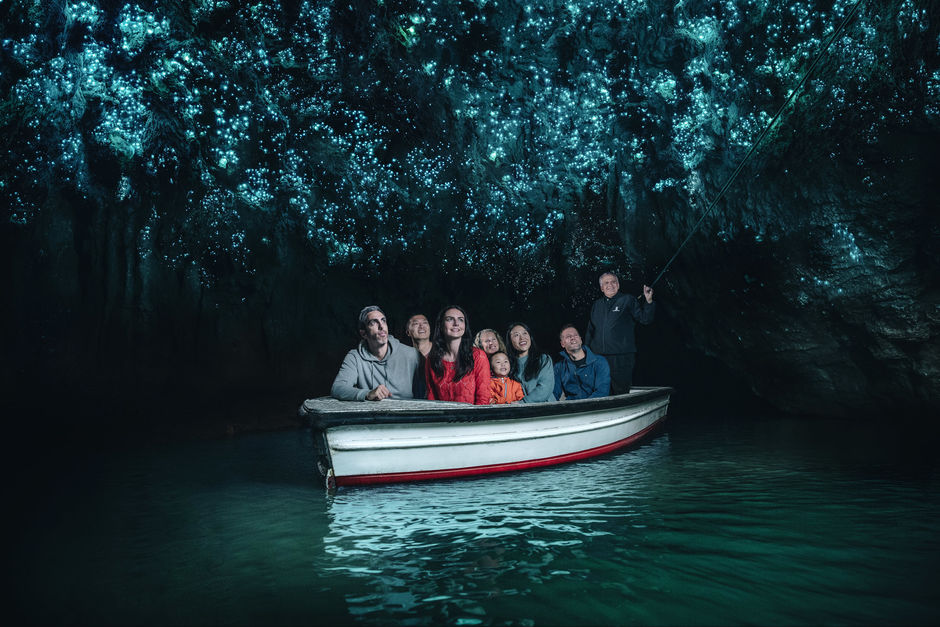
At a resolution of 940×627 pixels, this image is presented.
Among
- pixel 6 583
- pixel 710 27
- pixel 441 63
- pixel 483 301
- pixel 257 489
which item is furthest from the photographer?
pixel 483 301

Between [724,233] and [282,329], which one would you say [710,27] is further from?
[282,329]

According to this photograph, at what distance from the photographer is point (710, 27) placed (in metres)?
8.12

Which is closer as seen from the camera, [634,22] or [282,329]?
[634,22]

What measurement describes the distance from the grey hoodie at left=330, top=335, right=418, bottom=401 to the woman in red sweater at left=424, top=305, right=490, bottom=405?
0.31 m

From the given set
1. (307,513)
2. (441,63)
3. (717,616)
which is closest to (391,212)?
(441,63)

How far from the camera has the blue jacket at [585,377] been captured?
22.7ft

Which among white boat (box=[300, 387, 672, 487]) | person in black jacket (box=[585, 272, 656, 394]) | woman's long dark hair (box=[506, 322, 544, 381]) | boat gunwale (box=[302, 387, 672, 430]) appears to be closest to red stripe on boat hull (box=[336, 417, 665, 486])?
white boat (box=[300, 387, 672, 487])

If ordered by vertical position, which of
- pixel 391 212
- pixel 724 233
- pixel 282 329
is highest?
pixel 391 212

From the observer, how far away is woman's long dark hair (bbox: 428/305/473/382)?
582cm

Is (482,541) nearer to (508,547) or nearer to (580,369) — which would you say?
→ (508,547)

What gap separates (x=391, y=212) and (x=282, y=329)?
9.27ft

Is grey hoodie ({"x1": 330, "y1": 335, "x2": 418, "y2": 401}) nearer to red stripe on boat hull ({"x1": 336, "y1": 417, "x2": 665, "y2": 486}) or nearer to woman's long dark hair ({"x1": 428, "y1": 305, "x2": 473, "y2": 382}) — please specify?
woman's long dark hair ({"x1": 428, "y1": 305, "x2": 473, "y2": 382})

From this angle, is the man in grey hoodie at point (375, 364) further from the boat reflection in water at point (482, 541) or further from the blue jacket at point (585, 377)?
the blue jacket at point (585, 377)

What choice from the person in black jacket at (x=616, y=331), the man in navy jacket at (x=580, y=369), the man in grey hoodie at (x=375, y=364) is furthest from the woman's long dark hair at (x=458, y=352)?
the person in black jacket at (x=616, y=331)
